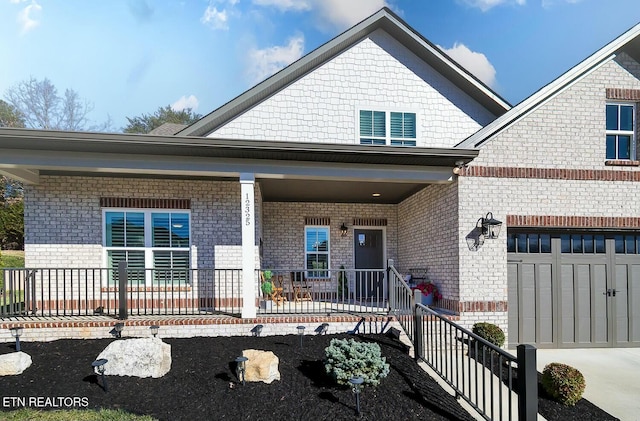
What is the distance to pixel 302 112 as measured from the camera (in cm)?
980

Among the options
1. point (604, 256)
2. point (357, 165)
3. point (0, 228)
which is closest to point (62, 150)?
point (357, 165)

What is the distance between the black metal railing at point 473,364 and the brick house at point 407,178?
1.39m

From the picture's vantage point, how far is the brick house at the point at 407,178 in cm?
766

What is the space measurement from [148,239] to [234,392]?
5.10m

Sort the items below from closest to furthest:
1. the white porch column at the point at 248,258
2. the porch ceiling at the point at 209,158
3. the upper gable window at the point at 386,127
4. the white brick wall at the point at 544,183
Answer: the porch ceiling at the point at 209,158 < the white porch column at the point at 248,258 < the white brick wall at the point at 544,183 < the upper gable window at the point at 386,127

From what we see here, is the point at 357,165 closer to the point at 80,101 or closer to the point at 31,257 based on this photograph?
the point at 31,257

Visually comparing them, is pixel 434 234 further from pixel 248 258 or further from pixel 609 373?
pixel 248 258

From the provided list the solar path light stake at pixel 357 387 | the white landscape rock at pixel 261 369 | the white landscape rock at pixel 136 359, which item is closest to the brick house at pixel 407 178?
the white landscape rock at pixel 261 369

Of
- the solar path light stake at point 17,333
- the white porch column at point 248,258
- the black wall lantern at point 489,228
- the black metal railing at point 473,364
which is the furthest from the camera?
the black wall lantern at point 489,228

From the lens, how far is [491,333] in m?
7.52

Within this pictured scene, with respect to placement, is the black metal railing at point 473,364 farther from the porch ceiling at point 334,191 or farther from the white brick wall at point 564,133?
the white brick wall at point 564,133

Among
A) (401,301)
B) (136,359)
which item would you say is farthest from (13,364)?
(401,301)

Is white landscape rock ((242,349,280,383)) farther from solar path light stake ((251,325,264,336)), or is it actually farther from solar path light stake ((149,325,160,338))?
solar path light stake ((149,325,160,338))

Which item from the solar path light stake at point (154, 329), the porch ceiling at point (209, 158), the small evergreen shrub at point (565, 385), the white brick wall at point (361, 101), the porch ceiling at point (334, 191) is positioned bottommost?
the small evergreen shrub at point (565, 385)
